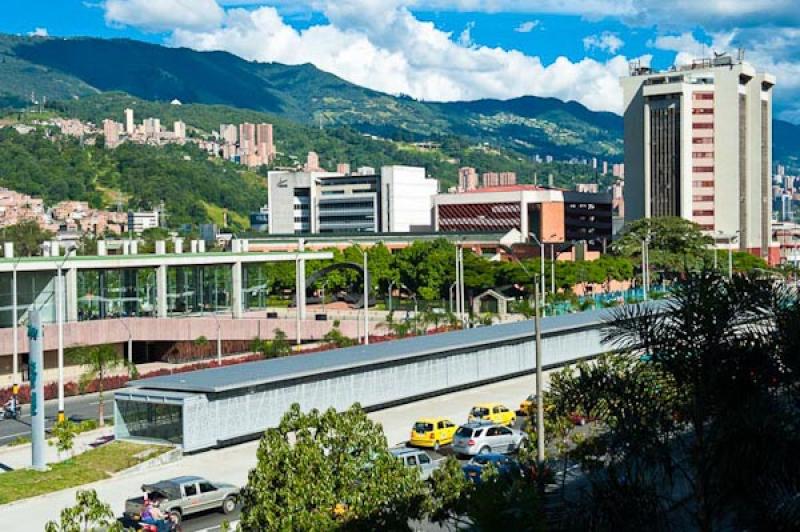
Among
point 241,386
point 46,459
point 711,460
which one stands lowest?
point 46,459

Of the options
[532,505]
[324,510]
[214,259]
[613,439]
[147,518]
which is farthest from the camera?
[214,259]

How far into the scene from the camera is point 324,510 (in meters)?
15.8

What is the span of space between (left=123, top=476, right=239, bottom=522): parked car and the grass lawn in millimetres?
4170

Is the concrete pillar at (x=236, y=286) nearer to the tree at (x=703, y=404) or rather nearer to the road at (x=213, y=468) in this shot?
the road at (x=213, y=468)

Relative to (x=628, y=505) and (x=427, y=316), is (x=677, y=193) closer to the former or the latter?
(x=427, y=316)

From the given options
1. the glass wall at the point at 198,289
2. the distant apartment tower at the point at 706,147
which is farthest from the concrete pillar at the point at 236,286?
the distant apartment tower at the point at 706,147

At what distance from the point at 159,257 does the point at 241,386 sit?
96.6ft

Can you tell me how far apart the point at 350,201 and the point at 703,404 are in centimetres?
14968

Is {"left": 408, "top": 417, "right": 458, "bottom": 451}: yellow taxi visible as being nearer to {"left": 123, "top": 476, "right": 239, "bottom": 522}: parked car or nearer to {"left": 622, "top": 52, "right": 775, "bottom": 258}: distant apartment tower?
{"left": 123, "top": 476, "right": 239, "bottom": 522}: parked car

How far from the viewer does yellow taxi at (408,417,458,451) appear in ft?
106

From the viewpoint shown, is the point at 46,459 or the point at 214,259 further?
the point at 214,259

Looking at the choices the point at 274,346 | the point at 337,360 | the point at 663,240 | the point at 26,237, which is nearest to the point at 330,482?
the point at 337,360

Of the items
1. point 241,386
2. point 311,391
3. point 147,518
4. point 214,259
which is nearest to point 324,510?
point 147,518

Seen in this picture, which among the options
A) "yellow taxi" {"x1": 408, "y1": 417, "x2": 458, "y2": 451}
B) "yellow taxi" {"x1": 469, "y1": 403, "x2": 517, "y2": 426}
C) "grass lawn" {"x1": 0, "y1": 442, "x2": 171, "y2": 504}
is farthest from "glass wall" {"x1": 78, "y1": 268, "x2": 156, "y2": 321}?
"yellow taxi" {"x1": 408, "y1": 417, "x2": 458, "y2": 451}
